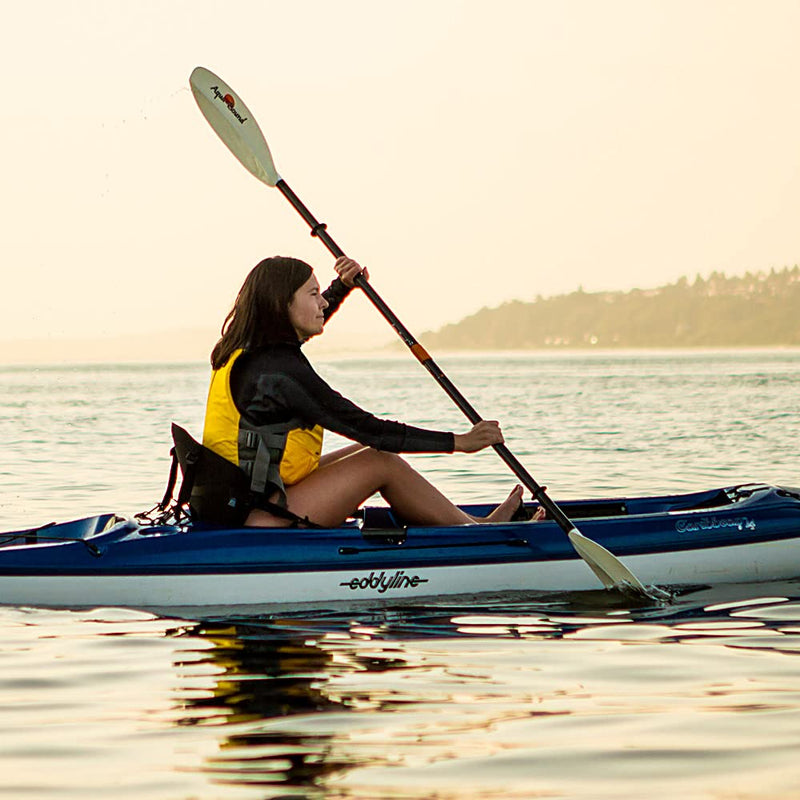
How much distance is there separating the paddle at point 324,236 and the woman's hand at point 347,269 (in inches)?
1.2

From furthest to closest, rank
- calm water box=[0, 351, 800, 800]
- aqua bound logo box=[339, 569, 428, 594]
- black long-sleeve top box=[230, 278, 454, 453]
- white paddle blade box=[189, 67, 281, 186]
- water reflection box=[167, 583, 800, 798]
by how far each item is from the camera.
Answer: white paddle blade box=[189, 67, 281, 186] < aqua bound logo box=[339, 569, 428, 594] < black long-sleeve top box=[230, 278, 454, 453] < water reflection box=[167, 583, 800, 798] < calm water box=[0, 351, 800, 800]

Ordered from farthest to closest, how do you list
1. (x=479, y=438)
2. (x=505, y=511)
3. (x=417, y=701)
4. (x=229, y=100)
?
(x=229, y=100) < (x=505, y=511) < (x=479, y=438) < (x=417, y=701)

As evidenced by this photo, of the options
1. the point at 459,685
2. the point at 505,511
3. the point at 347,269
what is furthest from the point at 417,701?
the point at 347,269

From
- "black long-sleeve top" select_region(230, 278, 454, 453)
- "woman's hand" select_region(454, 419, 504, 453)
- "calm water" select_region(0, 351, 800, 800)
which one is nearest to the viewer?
"calm water" select_region(0, 351, 800, 800)

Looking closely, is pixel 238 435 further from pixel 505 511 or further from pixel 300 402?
pixel 505 511

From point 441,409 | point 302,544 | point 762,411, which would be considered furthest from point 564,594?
point 441,409

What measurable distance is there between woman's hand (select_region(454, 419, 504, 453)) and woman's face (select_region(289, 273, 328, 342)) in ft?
2.27

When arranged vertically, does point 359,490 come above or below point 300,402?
below

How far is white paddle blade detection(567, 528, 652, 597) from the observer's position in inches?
199

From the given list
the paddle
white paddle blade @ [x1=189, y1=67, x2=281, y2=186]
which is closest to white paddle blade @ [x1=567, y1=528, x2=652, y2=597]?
the paddle

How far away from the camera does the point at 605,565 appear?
200 inches

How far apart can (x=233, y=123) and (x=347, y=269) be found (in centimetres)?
124

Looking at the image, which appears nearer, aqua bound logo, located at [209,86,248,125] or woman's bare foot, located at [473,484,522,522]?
woman's bare foot, located at [473,484,522,522]

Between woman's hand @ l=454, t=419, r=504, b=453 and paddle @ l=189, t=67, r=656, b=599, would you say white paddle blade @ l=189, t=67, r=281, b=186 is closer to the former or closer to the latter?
paddle @ l=189, t=67, r=656, b=599
